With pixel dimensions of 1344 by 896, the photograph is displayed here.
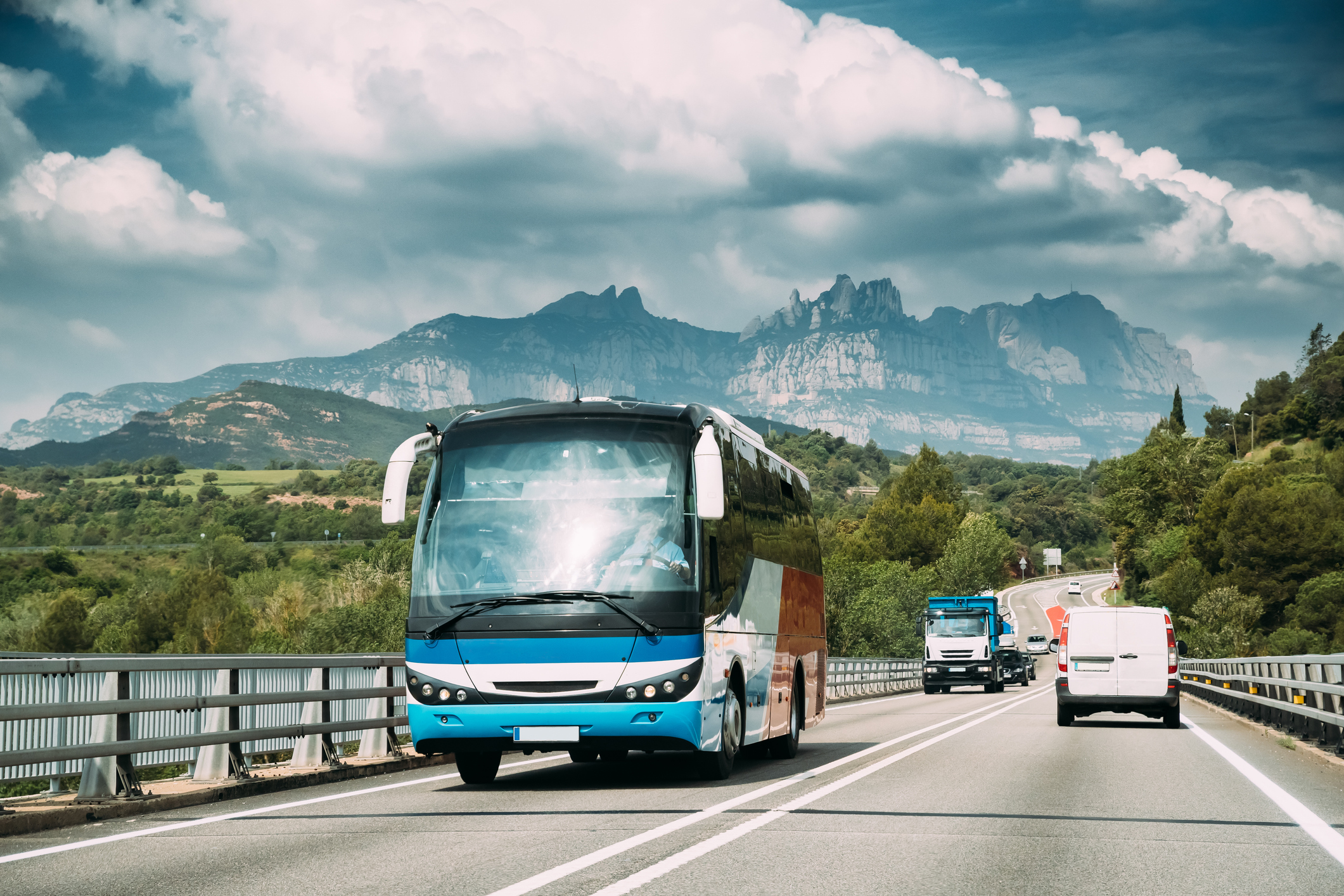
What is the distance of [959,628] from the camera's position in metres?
47.8

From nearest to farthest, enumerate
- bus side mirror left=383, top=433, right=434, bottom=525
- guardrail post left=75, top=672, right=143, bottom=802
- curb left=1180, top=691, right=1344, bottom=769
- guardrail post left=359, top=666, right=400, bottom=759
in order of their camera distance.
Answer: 1. guardrail post left=75, top=672, right=143, bottom=802
2. bus side mirror left=383, top=433, right=434, bottom=525
3. guardrail post left=359, top=666, right=400, bottom=759
4. curb left=1180, top=691, right=1344, bottom=769

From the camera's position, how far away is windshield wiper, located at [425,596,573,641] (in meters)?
11.9

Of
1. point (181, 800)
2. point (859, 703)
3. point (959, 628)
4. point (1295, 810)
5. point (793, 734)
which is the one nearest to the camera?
point (1295, 810)

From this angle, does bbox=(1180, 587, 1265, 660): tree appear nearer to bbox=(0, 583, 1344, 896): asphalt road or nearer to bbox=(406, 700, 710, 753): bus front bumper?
bbox=(0, 583, 1344, 896): asphalt road

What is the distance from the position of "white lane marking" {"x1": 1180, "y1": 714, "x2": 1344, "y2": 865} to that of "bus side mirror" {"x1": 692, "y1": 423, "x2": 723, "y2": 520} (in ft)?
15.9

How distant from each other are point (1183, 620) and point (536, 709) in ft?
Answer: 347

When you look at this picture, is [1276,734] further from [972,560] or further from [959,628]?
[972,560]

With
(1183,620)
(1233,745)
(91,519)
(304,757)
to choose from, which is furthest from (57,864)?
(91,519)

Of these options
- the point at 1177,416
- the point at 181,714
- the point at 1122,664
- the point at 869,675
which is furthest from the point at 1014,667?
the point at 1177,416

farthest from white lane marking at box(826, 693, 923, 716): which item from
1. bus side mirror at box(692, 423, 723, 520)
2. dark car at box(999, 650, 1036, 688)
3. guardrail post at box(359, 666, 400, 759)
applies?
bus side mirror at box(692, 423, 723, 520)

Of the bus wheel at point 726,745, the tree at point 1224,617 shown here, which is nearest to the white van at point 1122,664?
the bus wheel at point 726,745

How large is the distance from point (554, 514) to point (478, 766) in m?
2.63

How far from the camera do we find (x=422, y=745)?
39.9ft

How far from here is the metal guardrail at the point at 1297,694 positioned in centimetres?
1605
